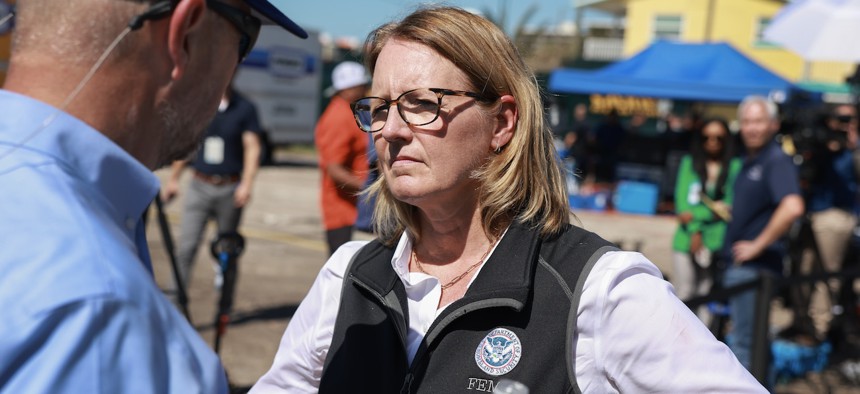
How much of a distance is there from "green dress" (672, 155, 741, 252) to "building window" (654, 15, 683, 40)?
35.1 metres

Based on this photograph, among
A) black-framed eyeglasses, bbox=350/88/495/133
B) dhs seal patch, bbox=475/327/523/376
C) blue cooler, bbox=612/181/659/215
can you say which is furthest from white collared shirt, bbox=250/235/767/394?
blue cooler, bbox=612/181/659/215

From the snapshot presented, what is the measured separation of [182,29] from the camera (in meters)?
1.22

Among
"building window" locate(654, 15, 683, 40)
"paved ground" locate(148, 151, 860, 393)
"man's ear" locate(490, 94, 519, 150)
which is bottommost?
"building window" locate(654, 15, 683, 40)

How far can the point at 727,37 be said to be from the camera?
39.2m

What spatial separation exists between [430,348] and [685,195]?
17.5 ft

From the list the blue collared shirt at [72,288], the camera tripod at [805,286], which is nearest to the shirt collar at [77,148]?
the blue collared shirt at [72,288]

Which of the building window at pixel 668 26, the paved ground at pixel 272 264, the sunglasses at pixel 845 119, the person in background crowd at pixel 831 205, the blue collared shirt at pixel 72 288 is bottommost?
the building window at pixel 668 26

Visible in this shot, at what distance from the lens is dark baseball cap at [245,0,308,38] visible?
1392 mm

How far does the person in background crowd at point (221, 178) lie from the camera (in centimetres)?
693

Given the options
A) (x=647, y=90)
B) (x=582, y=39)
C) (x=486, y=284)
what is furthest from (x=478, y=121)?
A: (x=582, y=39)

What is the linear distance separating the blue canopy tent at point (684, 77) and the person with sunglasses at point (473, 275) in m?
14.4

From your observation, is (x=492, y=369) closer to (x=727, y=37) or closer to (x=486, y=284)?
(x=486, y=284)

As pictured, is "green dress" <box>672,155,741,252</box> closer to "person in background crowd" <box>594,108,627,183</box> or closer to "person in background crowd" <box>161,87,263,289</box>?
"person in background crowd" <box>161,87,263,289</box>

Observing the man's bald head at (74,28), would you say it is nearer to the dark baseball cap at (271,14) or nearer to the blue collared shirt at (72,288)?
the blue collared shirt at (72,288)
